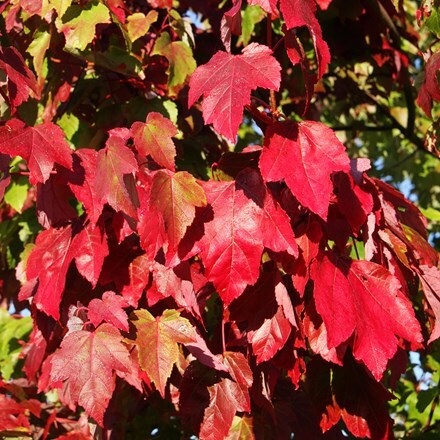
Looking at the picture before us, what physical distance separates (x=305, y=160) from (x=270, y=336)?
0.41 meters

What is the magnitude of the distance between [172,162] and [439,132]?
40.2 inches

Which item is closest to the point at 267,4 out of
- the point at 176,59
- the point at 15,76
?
the point at 15,76

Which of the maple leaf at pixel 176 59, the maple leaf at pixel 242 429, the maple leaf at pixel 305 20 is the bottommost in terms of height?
the maple leaf at pixel 242 429

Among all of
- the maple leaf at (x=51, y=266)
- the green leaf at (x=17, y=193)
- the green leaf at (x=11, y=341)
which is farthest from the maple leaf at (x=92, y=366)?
the green leaf at (x=11, y=341)

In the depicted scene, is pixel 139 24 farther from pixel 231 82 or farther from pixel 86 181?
pixel 231 82

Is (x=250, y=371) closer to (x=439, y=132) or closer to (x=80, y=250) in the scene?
(x=80, y=250)

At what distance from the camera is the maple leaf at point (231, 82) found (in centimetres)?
155

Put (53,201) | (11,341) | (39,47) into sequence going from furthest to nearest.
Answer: (11,341), (39,47), (53,201)

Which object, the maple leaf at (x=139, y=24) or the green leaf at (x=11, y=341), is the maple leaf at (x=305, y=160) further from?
the green leaf at (x=11, y=341)

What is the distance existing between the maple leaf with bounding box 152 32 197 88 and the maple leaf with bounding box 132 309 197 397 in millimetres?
1113

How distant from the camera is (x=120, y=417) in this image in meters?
2.32

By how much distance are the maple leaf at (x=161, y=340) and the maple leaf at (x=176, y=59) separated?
1.11m

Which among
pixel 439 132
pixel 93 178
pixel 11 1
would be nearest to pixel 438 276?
pixel 439 132

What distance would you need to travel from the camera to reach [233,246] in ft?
5.26
